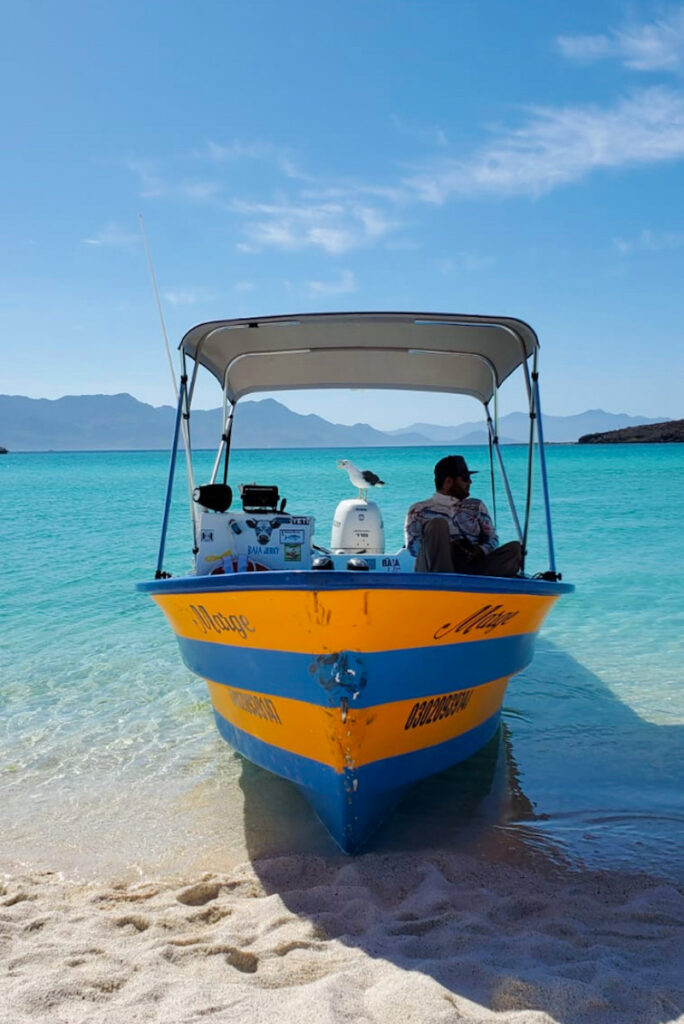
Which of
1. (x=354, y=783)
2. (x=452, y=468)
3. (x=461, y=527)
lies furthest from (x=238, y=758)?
(x=452, y=468)

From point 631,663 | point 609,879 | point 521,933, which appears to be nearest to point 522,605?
point 609,879

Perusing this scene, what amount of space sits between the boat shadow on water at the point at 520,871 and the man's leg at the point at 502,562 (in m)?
1.26

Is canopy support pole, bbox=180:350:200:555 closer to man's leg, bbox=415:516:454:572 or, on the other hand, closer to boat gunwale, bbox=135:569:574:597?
boat gunwale, bbox=135:569:574:597

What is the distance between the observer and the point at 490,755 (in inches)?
214

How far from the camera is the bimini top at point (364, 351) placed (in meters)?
5.37

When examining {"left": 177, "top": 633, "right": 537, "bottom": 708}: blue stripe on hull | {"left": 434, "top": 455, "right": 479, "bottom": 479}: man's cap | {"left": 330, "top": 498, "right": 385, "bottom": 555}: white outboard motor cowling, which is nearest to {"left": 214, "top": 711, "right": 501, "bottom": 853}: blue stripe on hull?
{"left": 177, "top": 633, "right": 537, "bottom": 708}: blue stripe on hull

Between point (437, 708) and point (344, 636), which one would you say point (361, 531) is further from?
point (344, 636)

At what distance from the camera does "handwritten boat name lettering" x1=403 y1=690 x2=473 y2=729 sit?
407 cm

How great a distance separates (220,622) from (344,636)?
84 cm

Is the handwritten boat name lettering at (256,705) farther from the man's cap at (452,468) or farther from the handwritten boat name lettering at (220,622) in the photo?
the man's cap at (452,468)

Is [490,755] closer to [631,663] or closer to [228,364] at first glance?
[631,663]

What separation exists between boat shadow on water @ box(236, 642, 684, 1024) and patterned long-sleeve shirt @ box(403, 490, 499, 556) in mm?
1441

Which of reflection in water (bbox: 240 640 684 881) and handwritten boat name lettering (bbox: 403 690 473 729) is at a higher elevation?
handwritten boat name lettering (bbox: 403 690 473 729)

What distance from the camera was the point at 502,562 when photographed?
510 centimetres
